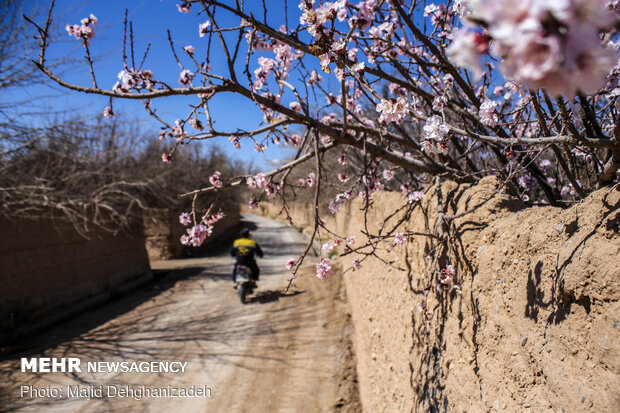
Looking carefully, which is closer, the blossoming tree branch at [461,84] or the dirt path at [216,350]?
the blossoming tree branch at [461,84]

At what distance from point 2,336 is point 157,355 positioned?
2575 mm

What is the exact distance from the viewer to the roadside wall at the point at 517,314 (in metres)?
1.20

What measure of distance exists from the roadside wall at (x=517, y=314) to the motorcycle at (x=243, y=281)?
18.6 ft

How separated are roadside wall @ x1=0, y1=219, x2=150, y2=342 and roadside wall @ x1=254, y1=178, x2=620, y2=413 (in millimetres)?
6403

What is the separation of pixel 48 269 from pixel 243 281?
3.71m

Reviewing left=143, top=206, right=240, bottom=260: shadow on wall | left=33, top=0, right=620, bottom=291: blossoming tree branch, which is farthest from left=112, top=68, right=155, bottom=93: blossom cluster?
left=143, top=206, right=240, bottom=260: shadow on wall

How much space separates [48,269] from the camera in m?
7.20

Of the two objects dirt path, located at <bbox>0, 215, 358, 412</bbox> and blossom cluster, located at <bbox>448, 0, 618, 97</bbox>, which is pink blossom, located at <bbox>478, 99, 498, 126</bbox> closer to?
blossom cluster, located at <bbox>448, 0, 618, 97</bbox>

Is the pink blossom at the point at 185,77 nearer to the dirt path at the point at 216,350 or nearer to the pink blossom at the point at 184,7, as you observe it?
the pink blossom at the point at 184,7

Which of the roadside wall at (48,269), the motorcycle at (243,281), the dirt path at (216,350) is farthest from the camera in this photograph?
the motorcycle at (243,281)

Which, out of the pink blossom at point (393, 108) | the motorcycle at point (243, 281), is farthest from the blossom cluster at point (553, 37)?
the motorcycle at point (243, 281)

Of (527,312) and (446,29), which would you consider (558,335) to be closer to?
(527,312)

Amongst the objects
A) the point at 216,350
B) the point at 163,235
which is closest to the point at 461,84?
the point at 216,350

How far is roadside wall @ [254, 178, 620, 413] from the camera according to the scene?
1201mm
